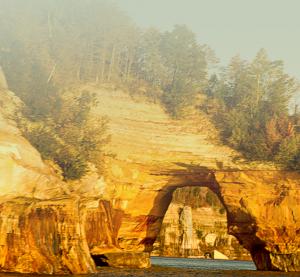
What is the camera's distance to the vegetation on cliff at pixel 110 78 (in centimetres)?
4903

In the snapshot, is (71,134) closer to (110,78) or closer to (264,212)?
(110,78)

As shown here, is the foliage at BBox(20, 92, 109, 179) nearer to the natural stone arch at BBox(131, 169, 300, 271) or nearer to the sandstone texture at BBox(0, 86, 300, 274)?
the sandstone texture at BBox(0, 86, 300, 274)

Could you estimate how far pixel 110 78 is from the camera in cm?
5869

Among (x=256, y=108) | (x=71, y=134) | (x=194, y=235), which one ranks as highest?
(x=256, y=108)

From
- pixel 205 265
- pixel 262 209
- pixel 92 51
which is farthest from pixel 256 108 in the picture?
pixel 205 265

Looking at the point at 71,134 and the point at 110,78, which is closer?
the point at 71,134

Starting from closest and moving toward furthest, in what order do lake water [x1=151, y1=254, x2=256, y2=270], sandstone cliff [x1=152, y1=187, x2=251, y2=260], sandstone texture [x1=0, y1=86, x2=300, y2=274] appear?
sandstone texture [x1=0, y1=86, x2=300, y2=274]
lake water [x1=151, y1=254, x2=256, y2=270]
sandstone cliff [x1=152, y1=187, x2=251, y2=260]

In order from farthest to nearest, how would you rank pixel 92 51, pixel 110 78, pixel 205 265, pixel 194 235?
pixel 194 235
pixel 205 265
pixel 92 51
pixel 110 78

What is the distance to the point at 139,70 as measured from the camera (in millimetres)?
66688

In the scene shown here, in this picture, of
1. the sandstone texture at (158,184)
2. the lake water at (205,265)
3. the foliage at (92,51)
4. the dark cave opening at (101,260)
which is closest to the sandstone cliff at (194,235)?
the lake water at (205,265)

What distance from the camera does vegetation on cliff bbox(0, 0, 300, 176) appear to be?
49031mm

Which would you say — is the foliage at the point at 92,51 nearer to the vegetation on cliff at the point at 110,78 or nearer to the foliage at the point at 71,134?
the vegetation on cliff at the point at 110,78

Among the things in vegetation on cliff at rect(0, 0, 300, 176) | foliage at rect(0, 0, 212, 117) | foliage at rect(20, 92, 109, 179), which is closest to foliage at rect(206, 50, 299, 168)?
vegetation on cliff at rect(0, 0, 300, 176)

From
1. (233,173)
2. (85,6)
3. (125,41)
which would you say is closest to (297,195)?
(233,173)
